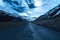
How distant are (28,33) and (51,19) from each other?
0.35 meters

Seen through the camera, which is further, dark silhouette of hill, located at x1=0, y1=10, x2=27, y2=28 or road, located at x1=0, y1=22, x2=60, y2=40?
dark silhouette of hill, located at x1=0, y1=10, x2=27, y2=28

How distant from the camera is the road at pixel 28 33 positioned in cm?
124

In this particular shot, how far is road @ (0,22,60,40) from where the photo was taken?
4.07ft

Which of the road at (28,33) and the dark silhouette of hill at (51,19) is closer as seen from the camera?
the road at (28,33)

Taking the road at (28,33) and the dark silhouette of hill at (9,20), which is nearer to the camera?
the road at (28,33)

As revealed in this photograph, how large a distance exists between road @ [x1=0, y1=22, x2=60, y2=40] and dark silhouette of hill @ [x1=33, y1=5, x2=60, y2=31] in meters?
0.06

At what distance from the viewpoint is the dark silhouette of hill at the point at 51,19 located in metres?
1.51

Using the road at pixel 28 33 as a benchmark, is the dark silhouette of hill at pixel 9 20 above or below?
above

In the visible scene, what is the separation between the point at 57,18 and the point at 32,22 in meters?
0.26

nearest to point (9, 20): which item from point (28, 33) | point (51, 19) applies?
point (28, 33)

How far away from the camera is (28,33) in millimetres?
1338

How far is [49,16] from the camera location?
156 centimetres

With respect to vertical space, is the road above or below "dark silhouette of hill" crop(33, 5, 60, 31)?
below

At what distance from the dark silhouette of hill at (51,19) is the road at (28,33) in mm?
58
